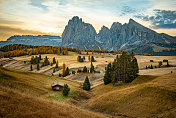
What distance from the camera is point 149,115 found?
2420cm

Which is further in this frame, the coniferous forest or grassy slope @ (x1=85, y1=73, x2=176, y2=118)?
the coniferous forest

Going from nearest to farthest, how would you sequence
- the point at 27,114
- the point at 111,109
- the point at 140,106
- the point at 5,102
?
the point at 27,114, the point at 5,102, the point at 140,106, the point at 111,109

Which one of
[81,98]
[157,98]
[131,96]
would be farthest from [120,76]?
[157,98]

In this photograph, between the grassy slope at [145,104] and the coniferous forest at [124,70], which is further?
the coniferous forest at [124,70]

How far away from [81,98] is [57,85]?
10.7 metres

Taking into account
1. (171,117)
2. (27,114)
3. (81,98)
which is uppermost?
(27,114)

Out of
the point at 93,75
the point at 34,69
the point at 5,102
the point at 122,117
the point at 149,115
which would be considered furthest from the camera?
the point at 34,69

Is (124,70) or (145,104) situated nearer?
(145,104)

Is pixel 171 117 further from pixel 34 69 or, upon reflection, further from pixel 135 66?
pixel 34 69

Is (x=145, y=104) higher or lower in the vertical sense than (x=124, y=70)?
lower

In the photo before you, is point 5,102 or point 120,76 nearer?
point 5,102

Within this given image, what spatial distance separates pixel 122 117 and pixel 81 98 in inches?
945

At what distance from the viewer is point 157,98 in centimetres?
2866

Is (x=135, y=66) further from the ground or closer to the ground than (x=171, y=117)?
further from the ground
